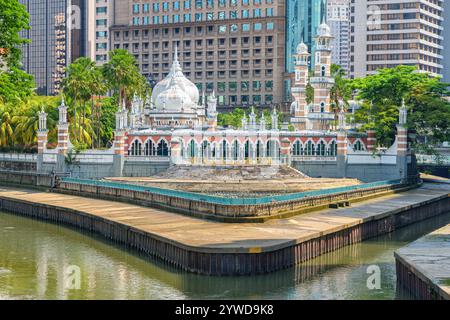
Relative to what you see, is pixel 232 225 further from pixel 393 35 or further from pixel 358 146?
pixel 393 35

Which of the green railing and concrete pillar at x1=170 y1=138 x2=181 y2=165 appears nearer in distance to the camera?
the green railing

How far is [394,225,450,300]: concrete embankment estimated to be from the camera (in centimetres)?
3663

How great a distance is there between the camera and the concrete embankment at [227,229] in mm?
45250

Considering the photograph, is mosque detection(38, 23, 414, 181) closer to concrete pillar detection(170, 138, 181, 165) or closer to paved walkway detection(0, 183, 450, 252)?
concrete pillar detection(170, 138, 181, 165)

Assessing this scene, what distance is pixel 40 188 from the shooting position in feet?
306

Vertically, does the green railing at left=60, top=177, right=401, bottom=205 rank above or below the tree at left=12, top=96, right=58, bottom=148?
below

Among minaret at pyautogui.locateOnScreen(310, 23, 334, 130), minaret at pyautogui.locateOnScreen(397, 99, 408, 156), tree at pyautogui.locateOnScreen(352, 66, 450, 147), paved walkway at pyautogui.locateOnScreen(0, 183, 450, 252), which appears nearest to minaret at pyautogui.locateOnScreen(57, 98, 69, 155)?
paved walkway at pyautogui.locateOnScreen(0, 183, 450, 252)

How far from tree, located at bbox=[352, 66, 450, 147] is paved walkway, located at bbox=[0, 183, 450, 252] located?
16502mm

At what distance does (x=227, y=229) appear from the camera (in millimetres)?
53438

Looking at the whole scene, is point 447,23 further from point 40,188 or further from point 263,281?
point 263,281

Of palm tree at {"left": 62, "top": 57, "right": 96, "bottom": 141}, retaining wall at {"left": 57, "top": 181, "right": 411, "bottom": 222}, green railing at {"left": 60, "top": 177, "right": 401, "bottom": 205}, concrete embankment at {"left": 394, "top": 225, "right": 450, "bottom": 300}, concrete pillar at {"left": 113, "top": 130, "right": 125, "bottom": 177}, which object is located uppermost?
palm tree at {"left": 62, "top": 57, "right": 96, "bottom": 141}

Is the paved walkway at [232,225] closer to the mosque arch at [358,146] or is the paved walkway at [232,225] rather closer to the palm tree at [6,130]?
the mosque arch at [358,146]

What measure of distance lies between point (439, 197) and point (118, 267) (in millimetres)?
44889

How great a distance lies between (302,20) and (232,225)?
143241mm
